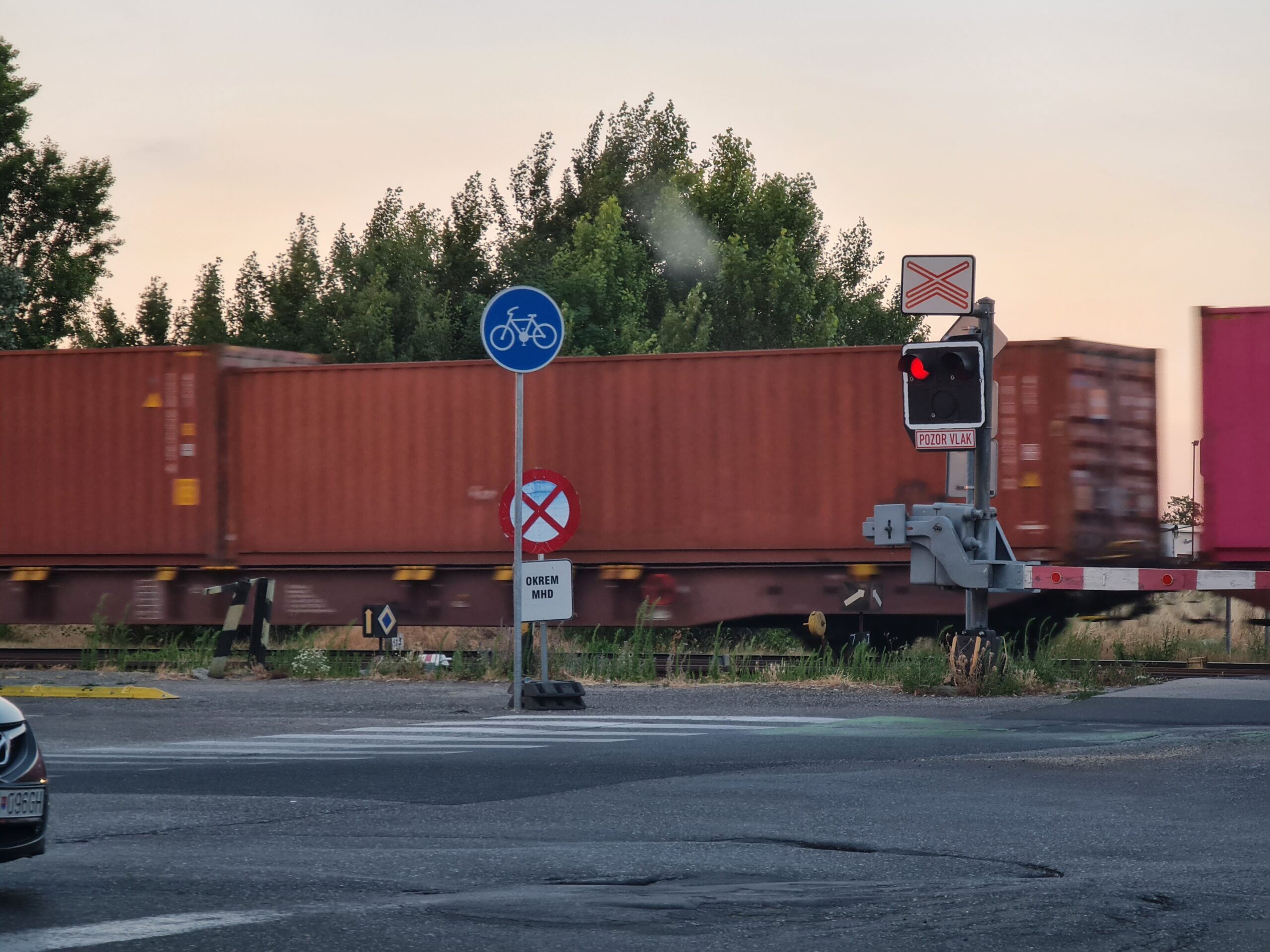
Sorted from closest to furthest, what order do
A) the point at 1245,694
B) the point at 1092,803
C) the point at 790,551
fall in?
the point at 1092,803, the point at 1245,694, the point at 790,551

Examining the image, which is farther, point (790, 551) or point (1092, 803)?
point (790, 551)

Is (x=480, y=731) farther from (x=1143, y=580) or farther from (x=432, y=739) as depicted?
(x=1143, y=580)

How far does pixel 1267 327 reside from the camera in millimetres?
16344

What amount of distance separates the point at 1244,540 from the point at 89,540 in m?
13.3

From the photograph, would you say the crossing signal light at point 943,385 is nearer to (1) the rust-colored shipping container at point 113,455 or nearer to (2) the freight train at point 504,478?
(2) the freight train at point 504,478

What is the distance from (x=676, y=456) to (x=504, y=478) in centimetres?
201

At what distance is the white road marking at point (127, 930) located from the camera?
446 centimetres

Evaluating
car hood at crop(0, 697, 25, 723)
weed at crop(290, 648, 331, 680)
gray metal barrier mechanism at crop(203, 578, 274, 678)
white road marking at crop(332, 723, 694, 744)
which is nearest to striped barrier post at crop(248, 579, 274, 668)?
gray metal barrier mechanism at crop(203, 578, 274, 678)

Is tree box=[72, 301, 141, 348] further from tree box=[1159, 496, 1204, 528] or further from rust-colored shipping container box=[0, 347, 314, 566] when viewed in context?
tree box=[1159, 496, 1204, 528]

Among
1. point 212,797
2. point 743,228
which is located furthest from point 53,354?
point 743,228

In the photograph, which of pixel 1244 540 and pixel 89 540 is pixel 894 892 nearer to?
pixel 1244 540

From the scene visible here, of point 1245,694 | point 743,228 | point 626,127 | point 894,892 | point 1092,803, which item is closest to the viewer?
point 894,892

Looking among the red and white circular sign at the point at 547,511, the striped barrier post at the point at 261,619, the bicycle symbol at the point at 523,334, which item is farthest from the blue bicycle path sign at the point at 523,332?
the striped barrier post at the point at 261,619

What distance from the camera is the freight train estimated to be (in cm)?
1802
